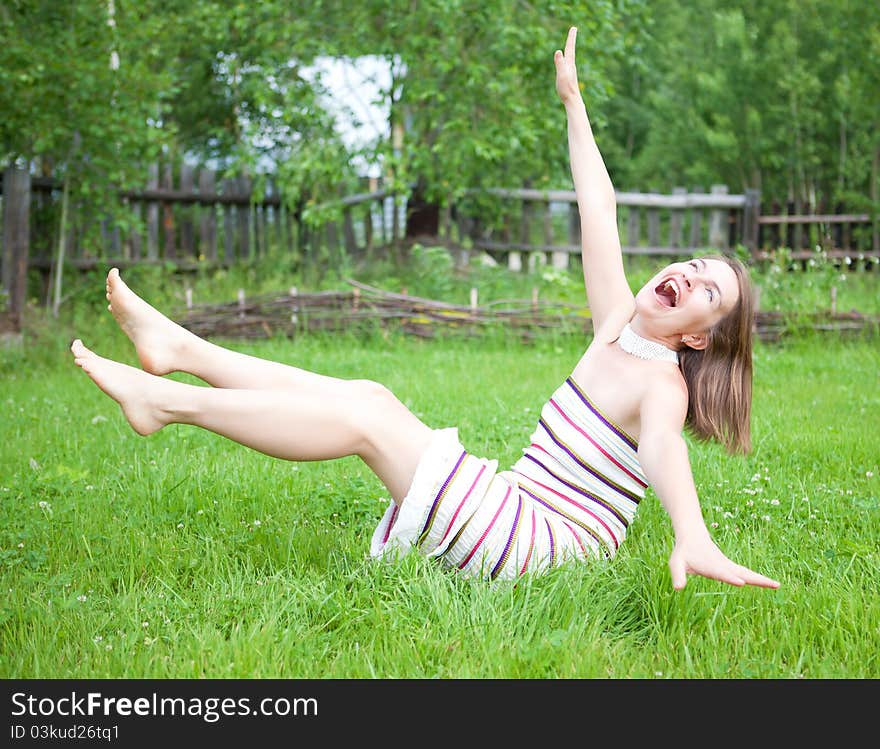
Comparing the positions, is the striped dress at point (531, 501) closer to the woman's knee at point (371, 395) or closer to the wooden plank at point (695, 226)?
the woman's knee at point (371, 395)

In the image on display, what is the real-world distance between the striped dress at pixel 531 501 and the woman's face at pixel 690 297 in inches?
13.2

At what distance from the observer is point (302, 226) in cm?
1187

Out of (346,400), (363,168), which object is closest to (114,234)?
(363,168)

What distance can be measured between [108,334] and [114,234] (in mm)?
2040

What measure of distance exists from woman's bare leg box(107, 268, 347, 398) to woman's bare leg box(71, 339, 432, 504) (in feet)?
0.85

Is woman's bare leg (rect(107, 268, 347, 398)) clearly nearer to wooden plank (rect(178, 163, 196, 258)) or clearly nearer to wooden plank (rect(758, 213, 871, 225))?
wooden plank (rect(178, 163, 196, 258))

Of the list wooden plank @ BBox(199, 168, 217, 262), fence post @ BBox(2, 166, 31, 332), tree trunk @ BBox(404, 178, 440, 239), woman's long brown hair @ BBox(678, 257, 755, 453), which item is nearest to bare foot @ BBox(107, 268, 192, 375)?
woman's long brown hair @ BBox(678, 257, 755, 453)

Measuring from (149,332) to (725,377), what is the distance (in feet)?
5.80

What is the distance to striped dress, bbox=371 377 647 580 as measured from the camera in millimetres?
2596

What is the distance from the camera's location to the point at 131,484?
12.5ft

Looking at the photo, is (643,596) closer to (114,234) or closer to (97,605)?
(97,605)

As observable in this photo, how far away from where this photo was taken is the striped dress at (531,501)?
260cm

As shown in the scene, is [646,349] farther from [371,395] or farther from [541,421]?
[371,395]

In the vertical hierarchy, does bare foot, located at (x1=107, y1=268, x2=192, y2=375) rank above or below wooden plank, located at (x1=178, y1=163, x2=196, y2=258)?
below
